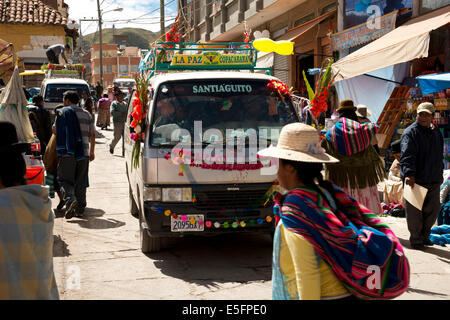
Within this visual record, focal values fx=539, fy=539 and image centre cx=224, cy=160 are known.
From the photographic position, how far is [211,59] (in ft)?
24.9

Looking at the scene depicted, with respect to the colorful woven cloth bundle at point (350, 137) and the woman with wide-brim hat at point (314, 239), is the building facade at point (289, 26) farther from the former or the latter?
the woman with wide-brim hat at point (314, 239)

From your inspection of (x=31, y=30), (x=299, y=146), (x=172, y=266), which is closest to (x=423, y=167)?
(x=172, y=266)

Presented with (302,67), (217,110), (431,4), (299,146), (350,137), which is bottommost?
(350,137)

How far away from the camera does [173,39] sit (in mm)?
8414

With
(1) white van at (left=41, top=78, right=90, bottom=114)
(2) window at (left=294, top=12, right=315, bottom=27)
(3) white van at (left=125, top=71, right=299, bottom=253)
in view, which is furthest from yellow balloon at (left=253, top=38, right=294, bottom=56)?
(1) white van at (left=41, top=78, right=90, bottom=114)

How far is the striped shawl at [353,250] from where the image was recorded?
2304mm

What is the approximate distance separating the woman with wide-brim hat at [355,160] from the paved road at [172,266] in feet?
3.57

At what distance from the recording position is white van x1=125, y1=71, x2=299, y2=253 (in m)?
5.95

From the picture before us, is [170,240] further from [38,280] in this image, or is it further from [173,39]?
[38,280]

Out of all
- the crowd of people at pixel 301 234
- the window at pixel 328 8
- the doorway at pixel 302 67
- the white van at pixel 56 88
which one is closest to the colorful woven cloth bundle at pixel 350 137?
the crowd of people at pixel 301 234

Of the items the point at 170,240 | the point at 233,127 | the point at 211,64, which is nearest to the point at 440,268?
the point at 233,127

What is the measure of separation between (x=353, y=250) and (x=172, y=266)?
400 centimetres

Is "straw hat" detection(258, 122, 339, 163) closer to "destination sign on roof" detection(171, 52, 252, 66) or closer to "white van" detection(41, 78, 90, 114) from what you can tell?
"destination sign on roof" detection(171, 52, 252, 66)

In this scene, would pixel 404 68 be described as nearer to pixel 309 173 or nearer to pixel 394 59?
pixel 394 59
